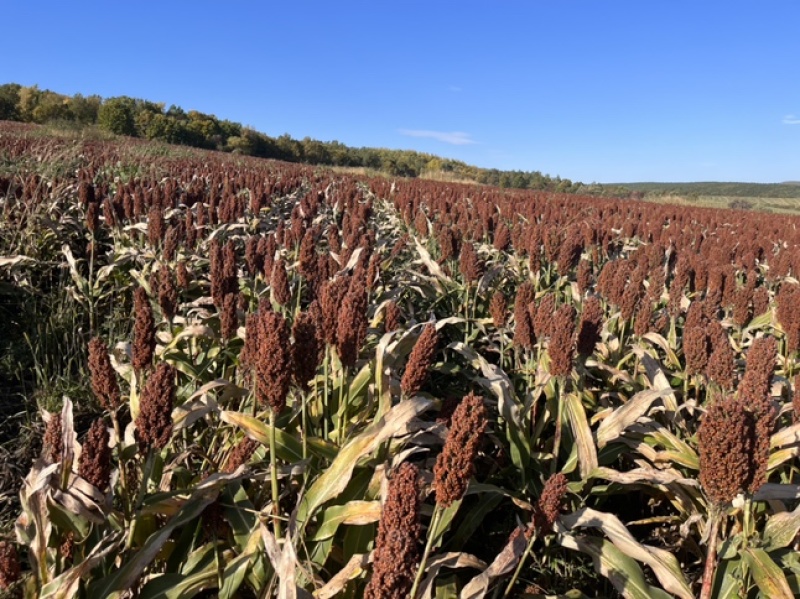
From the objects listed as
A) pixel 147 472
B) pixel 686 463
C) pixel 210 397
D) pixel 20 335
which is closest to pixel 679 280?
pixel 686 463

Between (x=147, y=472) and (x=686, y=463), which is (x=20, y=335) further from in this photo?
(x=686, y=463)

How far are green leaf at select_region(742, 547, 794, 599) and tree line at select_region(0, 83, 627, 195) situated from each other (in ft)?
138

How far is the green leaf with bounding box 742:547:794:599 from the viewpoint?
1.59 meters

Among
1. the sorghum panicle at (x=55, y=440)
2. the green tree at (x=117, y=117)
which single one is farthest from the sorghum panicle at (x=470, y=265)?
the green tree at (x=117, y=117)

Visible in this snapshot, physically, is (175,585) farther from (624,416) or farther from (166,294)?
(624,416)

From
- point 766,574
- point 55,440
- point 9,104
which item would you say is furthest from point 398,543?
point 9,104

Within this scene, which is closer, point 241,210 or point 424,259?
point 424,259

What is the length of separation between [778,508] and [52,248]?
5837 mm

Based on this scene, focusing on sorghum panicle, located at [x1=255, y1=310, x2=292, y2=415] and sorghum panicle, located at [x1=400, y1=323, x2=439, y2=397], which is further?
sorghum panicle, located at [x1=400, y1=323, x2=439, y2=397]

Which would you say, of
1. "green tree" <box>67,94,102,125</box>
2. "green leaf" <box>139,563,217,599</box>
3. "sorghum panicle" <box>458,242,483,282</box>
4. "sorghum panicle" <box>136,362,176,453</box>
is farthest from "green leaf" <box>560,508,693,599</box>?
"green tree" <box>67,94,102,125</box>

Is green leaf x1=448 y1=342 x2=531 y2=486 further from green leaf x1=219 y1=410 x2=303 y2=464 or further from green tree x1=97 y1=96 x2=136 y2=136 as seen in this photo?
green tree x1=97 y1=96 x2=136 y2=136

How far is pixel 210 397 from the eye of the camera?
2230 millimetres

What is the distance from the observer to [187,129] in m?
43.8

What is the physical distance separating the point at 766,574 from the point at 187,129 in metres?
48.4
